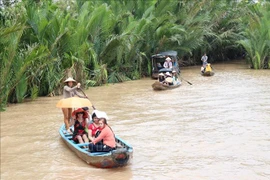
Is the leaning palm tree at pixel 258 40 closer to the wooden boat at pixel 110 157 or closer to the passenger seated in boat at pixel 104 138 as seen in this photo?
the wooden boat at pixel 110 157

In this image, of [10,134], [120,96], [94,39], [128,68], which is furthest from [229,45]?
[10,134]

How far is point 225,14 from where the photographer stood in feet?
90.9

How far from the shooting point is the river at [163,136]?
23.5 ft

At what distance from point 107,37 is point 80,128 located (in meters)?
11.1

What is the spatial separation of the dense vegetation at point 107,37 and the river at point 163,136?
1.11m

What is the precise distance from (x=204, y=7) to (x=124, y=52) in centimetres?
867

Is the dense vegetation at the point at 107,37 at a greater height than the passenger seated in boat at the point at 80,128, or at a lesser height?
→ greater

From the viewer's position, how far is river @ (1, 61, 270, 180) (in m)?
7.18

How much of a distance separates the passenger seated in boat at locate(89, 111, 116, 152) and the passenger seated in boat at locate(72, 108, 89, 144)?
0.94m

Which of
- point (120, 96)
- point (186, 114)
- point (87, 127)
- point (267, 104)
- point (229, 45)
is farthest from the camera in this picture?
point (229, 45)

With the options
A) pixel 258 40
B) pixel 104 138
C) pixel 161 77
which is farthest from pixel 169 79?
pixel 104 138

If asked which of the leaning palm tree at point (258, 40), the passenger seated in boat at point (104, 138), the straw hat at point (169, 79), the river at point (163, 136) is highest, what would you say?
the leaning palm tree at point (258, 40)

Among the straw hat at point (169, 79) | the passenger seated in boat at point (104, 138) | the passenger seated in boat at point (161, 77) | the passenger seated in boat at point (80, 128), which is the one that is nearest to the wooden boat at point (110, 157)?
the passenger seated in boat at point (104, 138)

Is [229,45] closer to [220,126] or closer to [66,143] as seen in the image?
[220,126]
